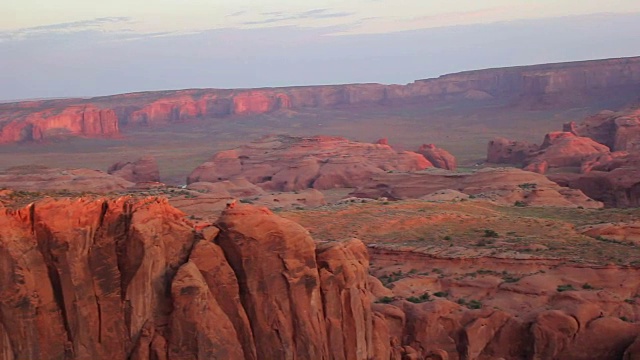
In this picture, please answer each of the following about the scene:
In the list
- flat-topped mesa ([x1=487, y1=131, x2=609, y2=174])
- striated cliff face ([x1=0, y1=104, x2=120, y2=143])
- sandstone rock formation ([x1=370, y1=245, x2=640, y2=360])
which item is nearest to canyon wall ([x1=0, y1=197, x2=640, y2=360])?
sandstone rock formation ([x1=370, y1=245, x2=640, y2=360])

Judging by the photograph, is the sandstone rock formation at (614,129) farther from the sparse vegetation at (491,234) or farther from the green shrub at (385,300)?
the green shrub at (385,300)

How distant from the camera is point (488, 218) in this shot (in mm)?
33781

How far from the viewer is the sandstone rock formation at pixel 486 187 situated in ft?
151

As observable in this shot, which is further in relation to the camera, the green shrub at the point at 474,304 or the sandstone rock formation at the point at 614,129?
the sandstone rock formation at the point at 614,129

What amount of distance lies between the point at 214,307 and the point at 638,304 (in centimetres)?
1230

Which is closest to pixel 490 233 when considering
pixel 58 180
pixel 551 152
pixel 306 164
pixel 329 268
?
pixel 329 268

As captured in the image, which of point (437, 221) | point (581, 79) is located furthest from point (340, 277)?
point (581, 79)

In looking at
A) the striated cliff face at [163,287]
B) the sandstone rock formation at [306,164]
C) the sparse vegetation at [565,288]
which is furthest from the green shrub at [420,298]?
the sandstone rock formation at [306,164]

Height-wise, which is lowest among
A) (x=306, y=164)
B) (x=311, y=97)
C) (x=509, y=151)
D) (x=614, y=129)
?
(x=311, y=97)

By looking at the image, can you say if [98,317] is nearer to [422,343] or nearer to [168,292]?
[168,292]

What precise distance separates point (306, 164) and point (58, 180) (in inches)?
772

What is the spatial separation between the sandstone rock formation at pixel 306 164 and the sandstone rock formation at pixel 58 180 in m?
11.8

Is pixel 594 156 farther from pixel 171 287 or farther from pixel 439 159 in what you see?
pixel 171 287

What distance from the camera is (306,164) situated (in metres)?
65.1
